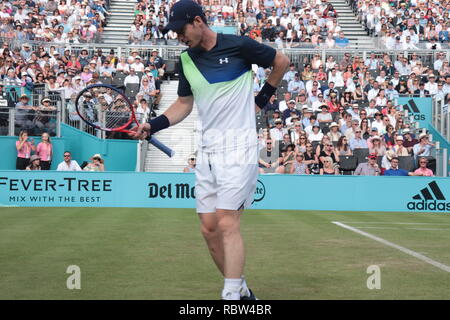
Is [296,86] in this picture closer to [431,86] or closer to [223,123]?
[431,86]

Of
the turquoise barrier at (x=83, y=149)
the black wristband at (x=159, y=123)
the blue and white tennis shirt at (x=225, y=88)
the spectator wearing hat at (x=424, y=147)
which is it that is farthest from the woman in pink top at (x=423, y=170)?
the blue and white tennis shirt at (x=225, y=88)

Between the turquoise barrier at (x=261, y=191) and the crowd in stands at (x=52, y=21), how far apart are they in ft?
33.9

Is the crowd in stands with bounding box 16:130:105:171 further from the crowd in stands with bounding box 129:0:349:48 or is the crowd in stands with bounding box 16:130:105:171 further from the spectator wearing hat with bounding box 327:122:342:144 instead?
the crowd in stands with bounding box 129:0:349:48

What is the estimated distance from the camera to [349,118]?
23.2m

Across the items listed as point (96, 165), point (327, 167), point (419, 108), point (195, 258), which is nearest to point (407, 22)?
point (419, 108)

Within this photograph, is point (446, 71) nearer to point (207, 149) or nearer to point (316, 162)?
point (316, 162)

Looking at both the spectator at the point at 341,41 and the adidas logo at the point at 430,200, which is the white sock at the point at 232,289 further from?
the spectator at the point at 341,41

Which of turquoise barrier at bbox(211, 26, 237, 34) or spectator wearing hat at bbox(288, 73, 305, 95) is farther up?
turquoise barrier at bbox(211, 26, 237, 34)

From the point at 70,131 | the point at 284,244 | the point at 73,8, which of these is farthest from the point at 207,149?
the point at 73,8

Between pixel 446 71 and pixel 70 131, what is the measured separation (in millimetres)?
13754

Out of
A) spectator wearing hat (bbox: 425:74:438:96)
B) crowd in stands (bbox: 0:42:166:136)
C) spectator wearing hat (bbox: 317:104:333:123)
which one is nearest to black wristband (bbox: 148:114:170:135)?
crowd in stands (bbox: 0:42:166:136)

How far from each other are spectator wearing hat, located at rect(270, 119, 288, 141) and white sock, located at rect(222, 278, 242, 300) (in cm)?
1623

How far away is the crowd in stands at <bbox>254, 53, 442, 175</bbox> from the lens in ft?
69.8
